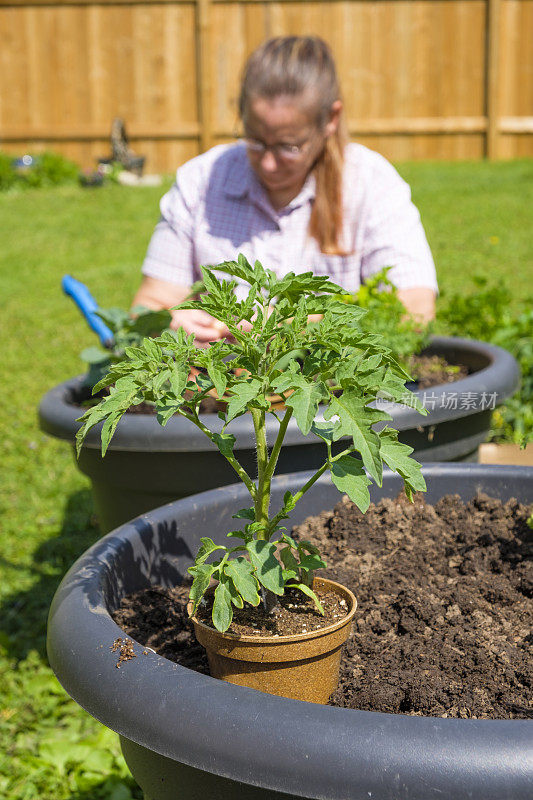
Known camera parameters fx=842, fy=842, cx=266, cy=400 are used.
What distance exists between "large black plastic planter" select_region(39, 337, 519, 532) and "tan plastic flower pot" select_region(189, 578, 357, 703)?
72cm

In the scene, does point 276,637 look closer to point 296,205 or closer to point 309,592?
point 309,592

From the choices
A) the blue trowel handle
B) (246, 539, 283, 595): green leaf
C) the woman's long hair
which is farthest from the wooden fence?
(246, 539, 283, 595): green leaf

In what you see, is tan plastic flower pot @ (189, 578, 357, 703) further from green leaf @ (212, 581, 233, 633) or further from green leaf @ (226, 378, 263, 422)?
green leaf @ (226, 378, 263, 422)

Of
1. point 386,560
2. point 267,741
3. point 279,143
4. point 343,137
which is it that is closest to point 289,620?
point 267,741

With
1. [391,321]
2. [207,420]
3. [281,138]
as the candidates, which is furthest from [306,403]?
[281,138]

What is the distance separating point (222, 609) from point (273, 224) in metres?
2.15

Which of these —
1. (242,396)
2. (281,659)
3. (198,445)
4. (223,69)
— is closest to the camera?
(242,396)

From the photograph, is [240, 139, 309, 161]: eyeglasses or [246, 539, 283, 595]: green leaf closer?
[246, 539, 283, 595]: green leaf

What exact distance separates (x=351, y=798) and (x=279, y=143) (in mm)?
2213

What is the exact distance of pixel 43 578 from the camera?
2.88 meters

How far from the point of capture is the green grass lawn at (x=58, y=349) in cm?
208

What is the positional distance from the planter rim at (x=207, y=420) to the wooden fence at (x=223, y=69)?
26.2 feet

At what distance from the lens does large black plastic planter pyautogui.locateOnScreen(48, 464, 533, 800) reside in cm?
77

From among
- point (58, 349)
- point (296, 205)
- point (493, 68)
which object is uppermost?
point (493, 68)
